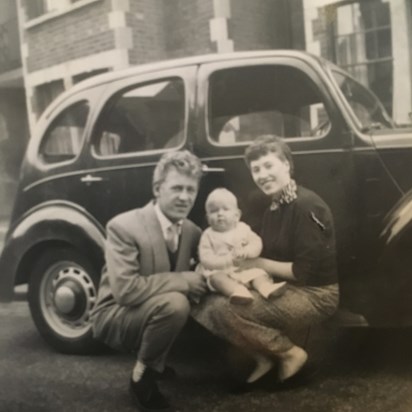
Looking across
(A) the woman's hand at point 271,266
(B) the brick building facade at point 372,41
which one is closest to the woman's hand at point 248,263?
(A) the woman's hand at point 271,266

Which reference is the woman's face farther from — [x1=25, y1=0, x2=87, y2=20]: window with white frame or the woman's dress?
[x1=25, y1=0, x2=87, y2=20]: window with white frame

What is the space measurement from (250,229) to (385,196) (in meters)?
0.39

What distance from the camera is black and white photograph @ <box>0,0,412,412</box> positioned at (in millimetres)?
1740

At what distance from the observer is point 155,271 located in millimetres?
1783

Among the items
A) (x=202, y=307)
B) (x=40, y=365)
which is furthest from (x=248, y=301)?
(x=40, y=365)

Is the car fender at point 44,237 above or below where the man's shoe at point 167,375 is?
above

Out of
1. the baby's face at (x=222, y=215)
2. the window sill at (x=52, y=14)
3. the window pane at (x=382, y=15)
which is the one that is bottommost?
the baby's face at (x=222, y=215)

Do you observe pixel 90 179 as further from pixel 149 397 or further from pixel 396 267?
pixel 396 267

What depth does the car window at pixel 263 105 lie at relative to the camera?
1.76 m

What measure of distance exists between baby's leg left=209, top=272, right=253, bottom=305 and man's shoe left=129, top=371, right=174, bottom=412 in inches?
13.8

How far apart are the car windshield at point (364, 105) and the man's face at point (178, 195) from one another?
0.50 meters

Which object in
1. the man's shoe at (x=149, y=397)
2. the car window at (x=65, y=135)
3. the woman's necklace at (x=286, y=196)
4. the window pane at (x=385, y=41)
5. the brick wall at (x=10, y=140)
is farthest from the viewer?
the car window at (x=65, y=135)

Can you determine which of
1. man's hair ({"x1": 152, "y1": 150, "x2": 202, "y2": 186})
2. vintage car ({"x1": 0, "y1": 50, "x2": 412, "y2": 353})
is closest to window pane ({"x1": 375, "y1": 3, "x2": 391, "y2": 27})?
vintage car ({"x1": 0, "y1": 50, "x2": 412, "y2": 353})

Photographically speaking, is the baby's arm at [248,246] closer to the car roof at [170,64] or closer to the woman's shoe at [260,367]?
the woman's shoe at [260,367]
